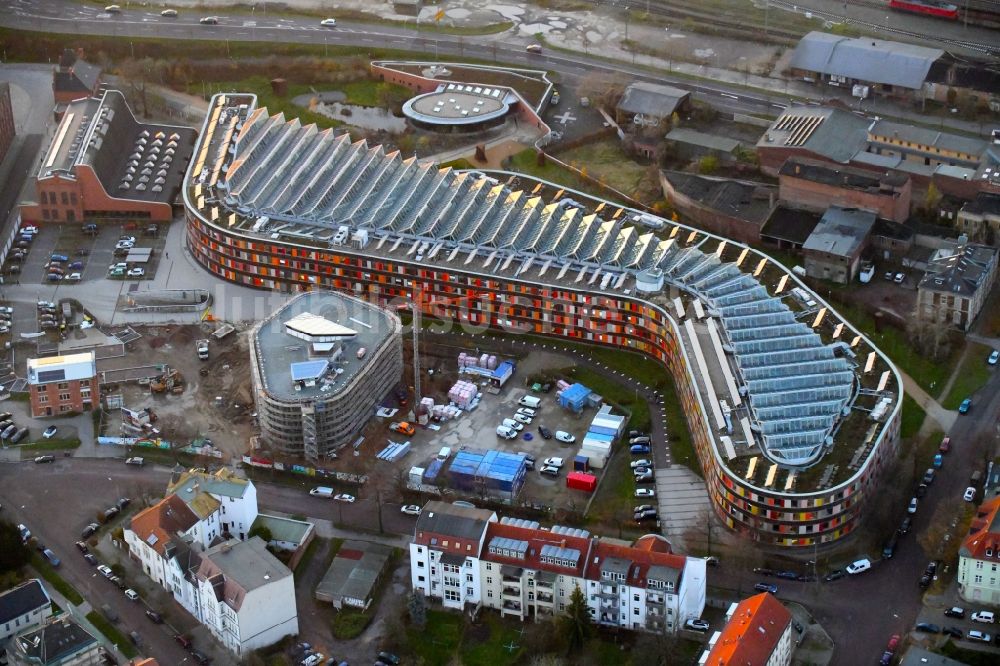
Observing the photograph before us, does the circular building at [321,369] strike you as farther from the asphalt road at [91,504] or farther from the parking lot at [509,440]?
the asphalt road at [91,504]

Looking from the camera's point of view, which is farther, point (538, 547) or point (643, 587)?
point (538, 547)

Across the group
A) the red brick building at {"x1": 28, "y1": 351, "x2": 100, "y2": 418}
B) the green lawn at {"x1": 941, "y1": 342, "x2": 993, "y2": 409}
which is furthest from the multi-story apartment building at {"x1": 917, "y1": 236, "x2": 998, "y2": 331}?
the red brick building at {"x1": 28, "y1": 351, "x2": 100, "y2": 418}

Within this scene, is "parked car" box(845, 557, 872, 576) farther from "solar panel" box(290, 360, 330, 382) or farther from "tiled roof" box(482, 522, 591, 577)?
"solar panel" box(290, 360, 330, 382)

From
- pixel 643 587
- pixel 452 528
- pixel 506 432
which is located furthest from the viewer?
pixel 506 432

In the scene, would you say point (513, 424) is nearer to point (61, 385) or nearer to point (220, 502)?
point (220, 502)

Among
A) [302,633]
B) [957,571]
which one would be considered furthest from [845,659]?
[302,633]

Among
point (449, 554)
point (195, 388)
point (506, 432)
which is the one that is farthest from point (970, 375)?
point (195, 388)
